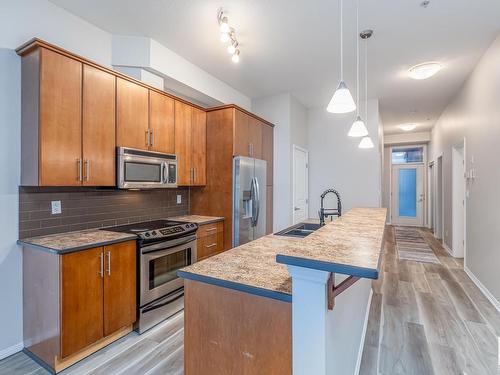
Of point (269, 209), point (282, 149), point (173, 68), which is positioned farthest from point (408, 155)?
point (173, 68)

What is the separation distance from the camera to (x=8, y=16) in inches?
81.4

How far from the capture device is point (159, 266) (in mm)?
2561

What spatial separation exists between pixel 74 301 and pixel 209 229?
5.41 ft

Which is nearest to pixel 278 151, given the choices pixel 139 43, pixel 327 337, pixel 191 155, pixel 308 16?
pixel 191 155

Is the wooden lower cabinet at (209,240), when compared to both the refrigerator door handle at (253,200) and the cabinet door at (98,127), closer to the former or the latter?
the refrigerator door handle at (253,200)

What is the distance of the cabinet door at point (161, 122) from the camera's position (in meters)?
2.91

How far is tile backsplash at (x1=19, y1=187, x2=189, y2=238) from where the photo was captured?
219cm

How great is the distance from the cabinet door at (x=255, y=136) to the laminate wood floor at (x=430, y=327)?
250cm

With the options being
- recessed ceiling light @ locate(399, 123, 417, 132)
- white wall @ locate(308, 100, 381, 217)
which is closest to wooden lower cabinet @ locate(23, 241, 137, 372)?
white wall @ locate(308, 100, 381, 217)

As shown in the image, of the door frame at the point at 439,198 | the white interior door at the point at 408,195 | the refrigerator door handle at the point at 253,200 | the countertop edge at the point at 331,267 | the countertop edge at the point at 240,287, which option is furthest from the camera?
the white interior door at the point at 408,195

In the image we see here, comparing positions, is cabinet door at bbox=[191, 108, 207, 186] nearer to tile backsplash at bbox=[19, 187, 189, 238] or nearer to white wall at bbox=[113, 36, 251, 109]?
white wall at bbox=[113, 36, 251, 109]

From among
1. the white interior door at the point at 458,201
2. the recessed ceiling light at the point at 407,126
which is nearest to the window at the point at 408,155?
the recessed ceiling light at the point at 407,126

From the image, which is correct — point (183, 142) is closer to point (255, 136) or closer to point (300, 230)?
point (255, 136)

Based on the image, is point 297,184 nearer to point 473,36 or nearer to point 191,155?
point 191,155
